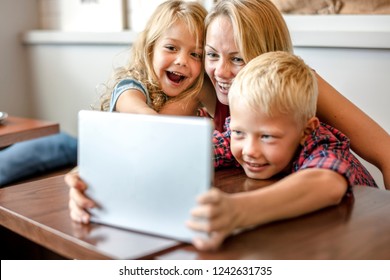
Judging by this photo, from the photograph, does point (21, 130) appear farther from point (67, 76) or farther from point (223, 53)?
point (223, 53)

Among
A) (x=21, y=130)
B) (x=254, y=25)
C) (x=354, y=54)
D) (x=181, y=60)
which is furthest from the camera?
(x=21, y=130)

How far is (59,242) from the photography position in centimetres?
87

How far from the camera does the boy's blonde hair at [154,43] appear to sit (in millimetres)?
1580

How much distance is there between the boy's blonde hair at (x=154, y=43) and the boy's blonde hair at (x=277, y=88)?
19.0 inches

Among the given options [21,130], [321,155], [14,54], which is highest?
[321,155]

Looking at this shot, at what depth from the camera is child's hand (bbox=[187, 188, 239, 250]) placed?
0.77m

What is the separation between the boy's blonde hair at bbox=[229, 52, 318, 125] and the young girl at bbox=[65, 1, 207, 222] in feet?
1.51

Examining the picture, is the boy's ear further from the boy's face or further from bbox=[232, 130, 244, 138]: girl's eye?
bbox=[232, 130, 244, 138]: girl's eye

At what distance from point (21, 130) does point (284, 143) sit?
138cm

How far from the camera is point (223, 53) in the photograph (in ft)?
4.69

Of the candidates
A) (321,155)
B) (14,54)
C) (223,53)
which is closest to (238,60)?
(223,53)

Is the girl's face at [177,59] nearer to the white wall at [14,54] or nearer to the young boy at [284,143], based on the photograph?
the young boy at [284,143]

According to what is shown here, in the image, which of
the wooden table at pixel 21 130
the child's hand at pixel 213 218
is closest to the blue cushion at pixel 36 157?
the wooden table at pixel 21 130

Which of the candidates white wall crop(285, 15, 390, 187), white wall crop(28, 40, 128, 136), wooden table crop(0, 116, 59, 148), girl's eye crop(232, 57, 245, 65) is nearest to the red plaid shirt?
girl's eye crop(232, 57, 245, 65)
